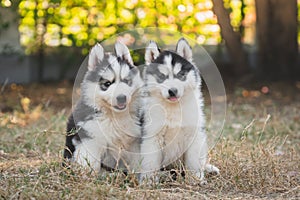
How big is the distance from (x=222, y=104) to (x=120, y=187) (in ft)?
14.1

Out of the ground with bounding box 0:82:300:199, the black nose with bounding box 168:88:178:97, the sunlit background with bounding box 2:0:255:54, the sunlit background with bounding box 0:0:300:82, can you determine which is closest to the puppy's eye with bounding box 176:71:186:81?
the black nose with bounding box 168:88:178:97

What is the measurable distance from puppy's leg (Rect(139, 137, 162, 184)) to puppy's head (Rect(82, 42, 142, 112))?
317 millimetres

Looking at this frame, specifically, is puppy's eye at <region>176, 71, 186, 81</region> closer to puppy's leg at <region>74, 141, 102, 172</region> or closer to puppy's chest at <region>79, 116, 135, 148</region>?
puppy's chest at <region>79, 116, 135, 148</region>

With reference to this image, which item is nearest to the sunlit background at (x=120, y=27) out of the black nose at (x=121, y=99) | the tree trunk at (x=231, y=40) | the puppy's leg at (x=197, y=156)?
the tree trunk at (x=231, y=40)

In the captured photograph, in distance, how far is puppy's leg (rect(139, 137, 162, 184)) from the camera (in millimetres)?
4203

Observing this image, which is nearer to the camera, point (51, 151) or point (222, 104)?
point (51, 151)

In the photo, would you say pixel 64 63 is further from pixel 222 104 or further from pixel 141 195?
pixel 141 195

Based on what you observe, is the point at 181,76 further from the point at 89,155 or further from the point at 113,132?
the point at 89,155

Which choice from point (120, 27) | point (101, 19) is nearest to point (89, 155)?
point (120, 27)

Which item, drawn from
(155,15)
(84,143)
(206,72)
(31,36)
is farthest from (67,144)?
(31,36)

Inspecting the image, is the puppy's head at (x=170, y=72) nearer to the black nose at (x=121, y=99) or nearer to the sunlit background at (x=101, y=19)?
the black nose at (x=121, y=99)

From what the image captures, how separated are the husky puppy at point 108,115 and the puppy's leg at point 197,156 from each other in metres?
0.41

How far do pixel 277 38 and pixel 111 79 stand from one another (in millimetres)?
6553

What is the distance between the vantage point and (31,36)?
1040 cm
